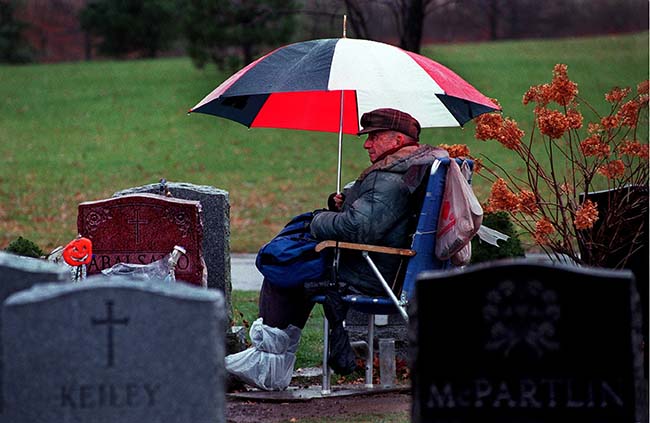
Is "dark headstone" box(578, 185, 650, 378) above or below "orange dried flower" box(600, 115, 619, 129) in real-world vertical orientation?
below

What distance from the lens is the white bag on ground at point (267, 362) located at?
6.99 meters

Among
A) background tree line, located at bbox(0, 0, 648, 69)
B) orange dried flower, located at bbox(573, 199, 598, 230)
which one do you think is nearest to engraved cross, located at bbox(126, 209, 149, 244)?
orange dried flower, located at bbox(573, 199, 598, 230)

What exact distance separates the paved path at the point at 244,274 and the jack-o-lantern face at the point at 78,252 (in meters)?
3.94

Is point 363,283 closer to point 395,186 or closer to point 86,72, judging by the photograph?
point 395,186

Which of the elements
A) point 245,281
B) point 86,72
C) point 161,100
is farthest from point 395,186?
point 86,72

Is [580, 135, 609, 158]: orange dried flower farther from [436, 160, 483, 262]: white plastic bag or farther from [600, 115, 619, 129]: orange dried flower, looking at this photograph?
[436, 160, 483, 262]: white plastic bag

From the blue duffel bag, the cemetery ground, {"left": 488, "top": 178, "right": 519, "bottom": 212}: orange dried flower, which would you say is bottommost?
the cemetery ground

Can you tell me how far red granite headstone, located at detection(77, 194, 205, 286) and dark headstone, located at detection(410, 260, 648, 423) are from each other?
3223mm

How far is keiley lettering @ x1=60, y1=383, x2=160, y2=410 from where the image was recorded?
4.22 m

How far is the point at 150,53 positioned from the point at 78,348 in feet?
129

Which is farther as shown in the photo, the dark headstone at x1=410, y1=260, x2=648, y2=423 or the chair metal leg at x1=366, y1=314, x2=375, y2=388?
the chair metal leg at x1=366, y1=314, x2=375, y2=388

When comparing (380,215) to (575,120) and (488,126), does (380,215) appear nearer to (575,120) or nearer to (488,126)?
(488,126)

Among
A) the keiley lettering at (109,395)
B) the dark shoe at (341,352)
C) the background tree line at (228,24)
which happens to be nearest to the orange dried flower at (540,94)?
the dark shoe at (341,352)

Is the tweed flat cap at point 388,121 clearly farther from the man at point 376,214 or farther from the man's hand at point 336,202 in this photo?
the man's hand at point 336,202
